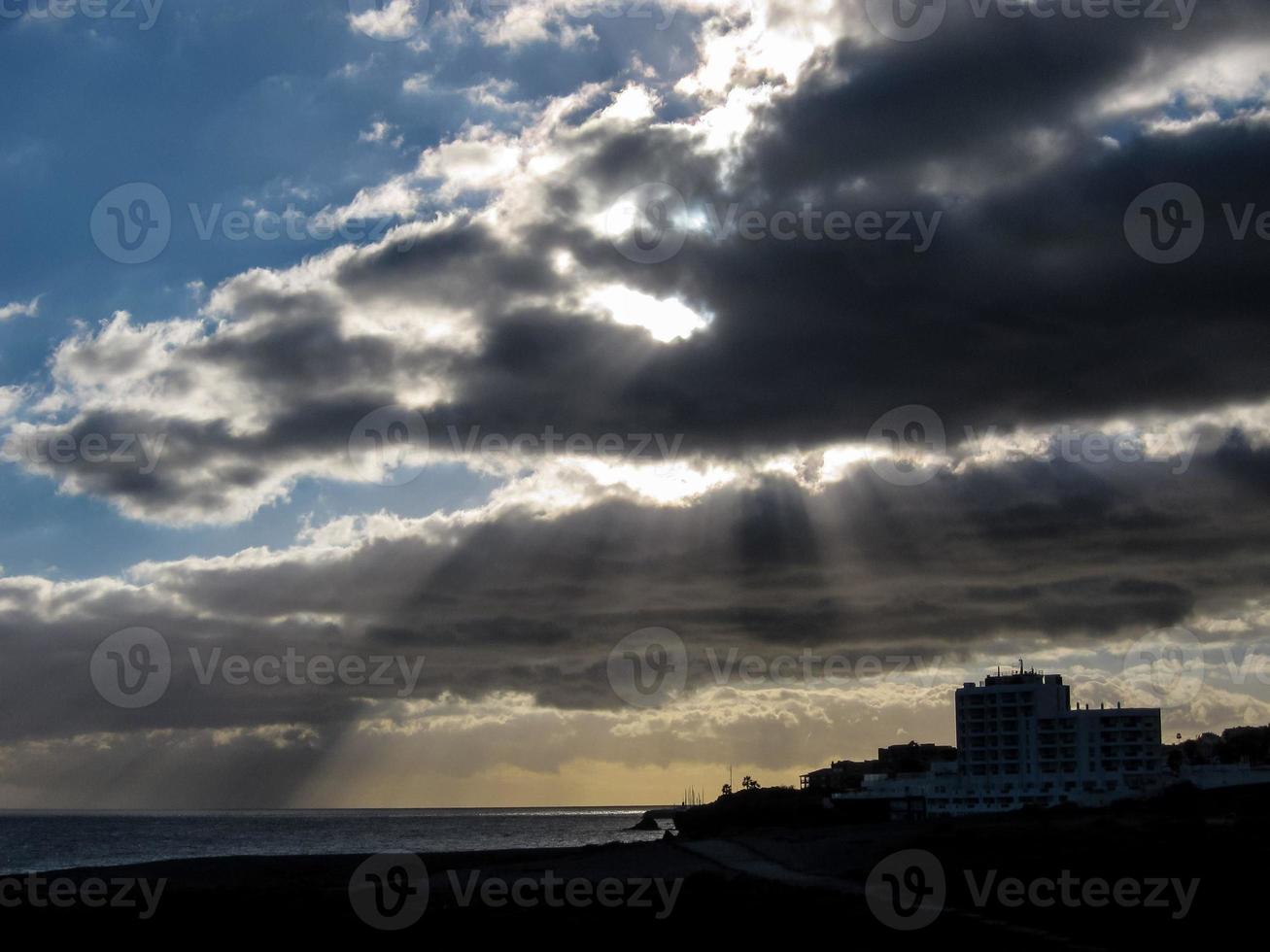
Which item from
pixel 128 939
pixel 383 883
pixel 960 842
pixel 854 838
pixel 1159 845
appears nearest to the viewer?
pixel 128 939

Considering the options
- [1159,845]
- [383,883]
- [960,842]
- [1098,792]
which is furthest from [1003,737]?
[383,883]

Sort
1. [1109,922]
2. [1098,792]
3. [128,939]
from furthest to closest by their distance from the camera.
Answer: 1. [1098,792]
2. [128,939]
3. [1109,922]

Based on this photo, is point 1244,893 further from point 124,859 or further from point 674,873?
point 124,859

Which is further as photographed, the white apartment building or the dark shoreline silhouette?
the white apartment building

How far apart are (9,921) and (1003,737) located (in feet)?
338

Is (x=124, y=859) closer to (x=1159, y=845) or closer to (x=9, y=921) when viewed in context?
(x=9, y=921)

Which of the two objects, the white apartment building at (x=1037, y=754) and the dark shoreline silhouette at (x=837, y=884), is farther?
the white apartment building at (x=1037, y=754)

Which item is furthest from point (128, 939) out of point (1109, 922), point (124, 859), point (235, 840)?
point (235, 840)

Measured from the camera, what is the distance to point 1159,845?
6669cm

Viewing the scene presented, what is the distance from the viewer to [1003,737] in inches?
5226

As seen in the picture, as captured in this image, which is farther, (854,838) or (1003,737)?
(1003,737)

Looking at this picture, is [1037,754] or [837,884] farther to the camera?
[1037,754]

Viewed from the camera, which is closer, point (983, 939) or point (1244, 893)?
point (983, 939)

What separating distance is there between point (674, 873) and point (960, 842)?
1846 cm
